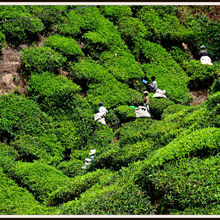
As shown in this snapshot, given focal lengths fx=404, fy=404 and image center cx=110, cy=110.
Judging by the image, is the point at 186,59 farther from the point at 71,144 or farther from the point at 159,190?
the point at 159,190

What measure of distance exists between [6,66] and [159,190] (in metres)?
8.84

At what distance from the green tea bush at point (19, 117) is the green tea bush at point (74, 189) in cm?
348

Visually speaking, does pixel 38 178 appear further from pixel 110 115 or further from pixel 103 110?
pixel 110 115

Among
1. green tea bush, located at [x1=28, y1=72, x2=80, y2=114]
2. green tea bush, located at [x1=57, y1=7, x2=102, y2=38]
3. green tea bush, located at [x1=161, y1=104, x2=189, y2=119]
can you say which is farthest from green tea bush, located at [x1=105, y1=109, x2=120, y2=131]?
green tea bush, located at [x1=57, y1=7, x2=102, y2=38]

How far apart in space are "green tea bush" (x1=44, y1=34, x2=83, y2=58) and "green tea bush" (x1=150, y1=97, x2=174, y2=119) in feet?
12.4

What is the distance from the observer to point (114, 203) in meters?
9.48

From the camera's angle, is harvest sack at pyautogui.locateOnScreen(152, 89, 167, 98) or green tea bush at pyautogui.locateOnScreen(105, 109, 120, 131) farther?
harvest sack at pyautogui.locateOnScreen(152, 89, 167, 98)

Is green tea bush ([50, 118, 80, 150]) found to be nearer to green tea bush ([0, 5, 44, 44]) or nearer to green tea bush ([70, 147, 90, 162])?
green tea bush ([70, 147, 90, 162])

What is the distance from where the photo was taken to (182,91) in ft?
59.0

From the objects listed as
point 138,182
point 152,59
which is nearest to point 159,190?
point 138,182

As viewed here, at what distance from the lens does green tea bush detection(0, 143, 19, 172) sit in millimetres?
12469

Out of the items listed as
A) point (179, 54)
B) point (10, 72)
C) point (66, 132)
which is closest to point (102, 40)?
point (179, 54)

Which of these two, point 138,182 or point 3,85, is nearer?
point 138,182

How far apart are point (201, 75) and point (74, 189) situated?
10066 mm
